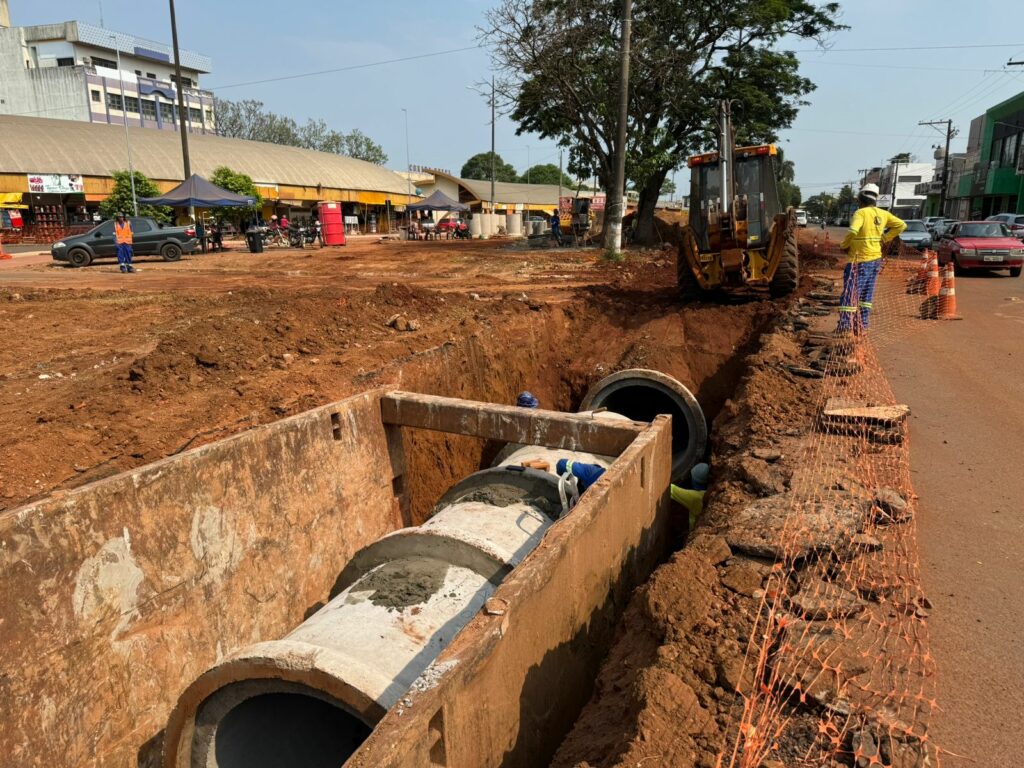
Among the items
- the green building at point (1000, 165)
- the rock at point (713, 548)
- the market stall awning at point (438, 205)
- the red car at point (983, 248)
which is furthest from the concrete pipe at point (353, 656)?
the green building at point (1000, 165)

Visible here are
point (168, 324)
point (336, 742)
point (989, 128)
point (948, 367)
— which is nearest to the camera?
point (336, 742)

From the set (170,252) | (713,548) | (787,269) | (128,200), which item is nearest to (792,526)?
(713,548)

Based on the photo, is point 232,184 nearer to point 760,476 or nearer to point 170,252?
point 170,252

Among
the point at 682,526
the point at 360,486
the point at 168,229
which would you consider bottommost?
the point at 682,526

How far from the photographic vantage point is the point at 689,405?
7539 millimetres

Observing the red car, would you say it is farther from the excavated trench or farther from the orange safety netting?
the orange safety netting

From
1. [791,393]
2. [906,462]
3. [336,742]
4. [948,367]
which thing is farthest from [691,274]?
[336,742]

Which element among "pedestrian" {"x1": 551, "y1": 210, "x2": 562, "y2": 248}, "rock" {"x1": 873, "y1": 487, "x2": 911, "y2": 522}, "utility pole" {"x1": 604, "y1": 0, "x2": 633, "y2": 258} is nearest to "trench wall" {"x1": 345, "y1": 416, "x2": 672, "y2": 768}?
"rock" {"x1": 873, "y1": 487, "x2": 911, "y2": 522}

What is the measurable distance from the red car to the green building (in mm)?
27531

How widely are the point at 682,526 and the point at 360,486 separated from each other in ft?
9.95

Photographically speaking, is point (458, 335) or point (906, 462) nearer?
point (906, 462)

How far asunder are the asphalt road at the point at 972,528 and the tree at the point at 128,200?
29.7 meters

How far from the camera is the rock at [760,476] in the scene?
4.48m

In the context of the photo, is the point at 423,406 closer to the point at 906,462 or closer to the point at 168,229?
the point at 906,462
